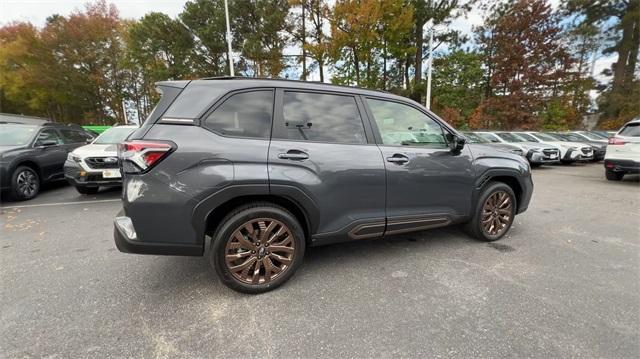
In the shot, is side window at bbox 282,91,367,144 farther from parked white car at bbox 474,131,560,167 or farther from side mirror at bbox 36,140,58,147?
parked white car at bbox 474,131,560,167

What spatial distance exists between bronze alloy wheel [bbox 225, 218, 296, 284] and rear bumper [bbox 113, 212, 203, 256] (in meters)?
0.31

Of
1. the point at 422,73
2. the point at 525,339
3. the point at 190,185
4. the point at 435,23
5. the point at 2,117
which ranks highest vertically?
the point at 435,23

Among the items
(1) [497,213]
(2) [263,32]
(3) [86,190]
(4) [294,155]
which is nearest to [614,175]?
(1) [497,213]

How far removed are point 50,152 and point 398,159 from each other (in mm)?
7821

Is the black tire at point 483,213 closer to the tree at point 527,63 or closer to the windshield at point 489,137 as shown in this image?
the windshield at point 489,137

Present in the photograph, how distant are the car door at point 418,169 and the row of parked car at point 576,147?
193 inches

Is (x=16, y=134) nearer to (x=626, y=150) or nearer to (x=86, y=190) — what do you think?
(x=86, y=190)

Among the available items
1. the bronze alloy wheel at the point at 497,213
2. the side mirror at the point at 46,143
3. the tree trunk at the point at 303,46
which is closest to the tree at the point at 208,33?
the tree trunk at the point at 303,46

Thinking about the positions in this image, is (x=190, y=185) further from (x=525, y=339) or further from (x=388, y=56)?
(x=388, y=56)

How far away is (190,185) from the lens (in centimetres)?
213

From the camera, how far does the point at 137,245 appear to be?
2166 millimetres

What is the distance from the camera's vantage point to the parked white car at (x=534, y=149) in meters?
10.2

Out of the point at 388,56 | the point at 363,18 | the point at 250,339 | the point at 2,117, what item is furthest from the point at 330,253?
the point at 388,56

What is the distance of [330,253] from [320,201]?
1.00 meters
